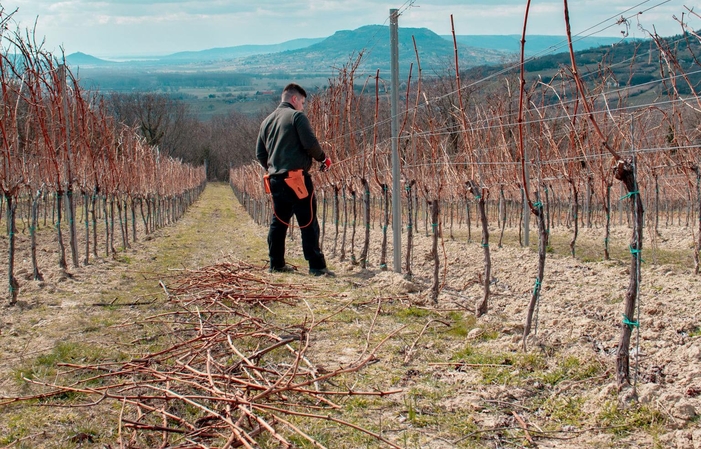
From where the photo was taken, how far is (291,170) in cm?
766

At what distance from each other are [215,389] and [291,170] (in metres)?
4.43

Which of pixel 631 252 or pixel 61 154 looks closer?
pixel 631 252

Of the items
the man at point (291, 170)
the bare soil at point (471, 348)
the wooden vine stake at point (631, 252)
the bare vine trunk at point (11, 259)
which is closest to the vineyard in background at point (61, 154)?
the bare vine trunk at point (11, 259)

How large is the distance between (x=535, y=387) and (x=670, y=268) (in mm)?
5086

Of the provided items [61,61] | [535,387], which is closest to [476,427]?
[535,387]

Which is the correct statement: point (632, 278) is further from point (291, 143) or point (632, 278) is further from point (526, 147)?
point (526, 147)

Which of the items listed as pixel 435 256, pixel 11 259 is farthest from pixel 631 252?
pixel 11 259

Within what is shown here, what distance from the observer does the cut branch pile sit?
3154mm

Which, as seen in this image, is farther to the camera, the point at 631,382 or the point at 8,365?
the point at 8,365

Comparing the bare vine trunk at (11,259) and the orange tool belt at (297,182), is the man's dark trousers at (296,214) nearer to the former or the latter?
the orange tool belt at (297,182)

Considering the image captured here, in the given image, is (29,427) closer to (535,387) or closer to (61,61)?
(535,387)

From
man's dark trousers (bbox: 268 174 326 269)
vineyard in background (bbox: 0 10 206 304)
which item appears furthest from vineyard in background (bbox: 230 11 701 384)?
vineyard in background (bbox: 0 10 206 304)

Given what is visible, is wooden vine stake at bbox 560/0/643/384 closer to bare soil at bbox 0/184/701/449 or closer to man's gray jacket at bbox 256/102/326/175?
bare soil at bbox 0/184/701/449

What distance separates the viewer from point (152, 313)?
230 inches
